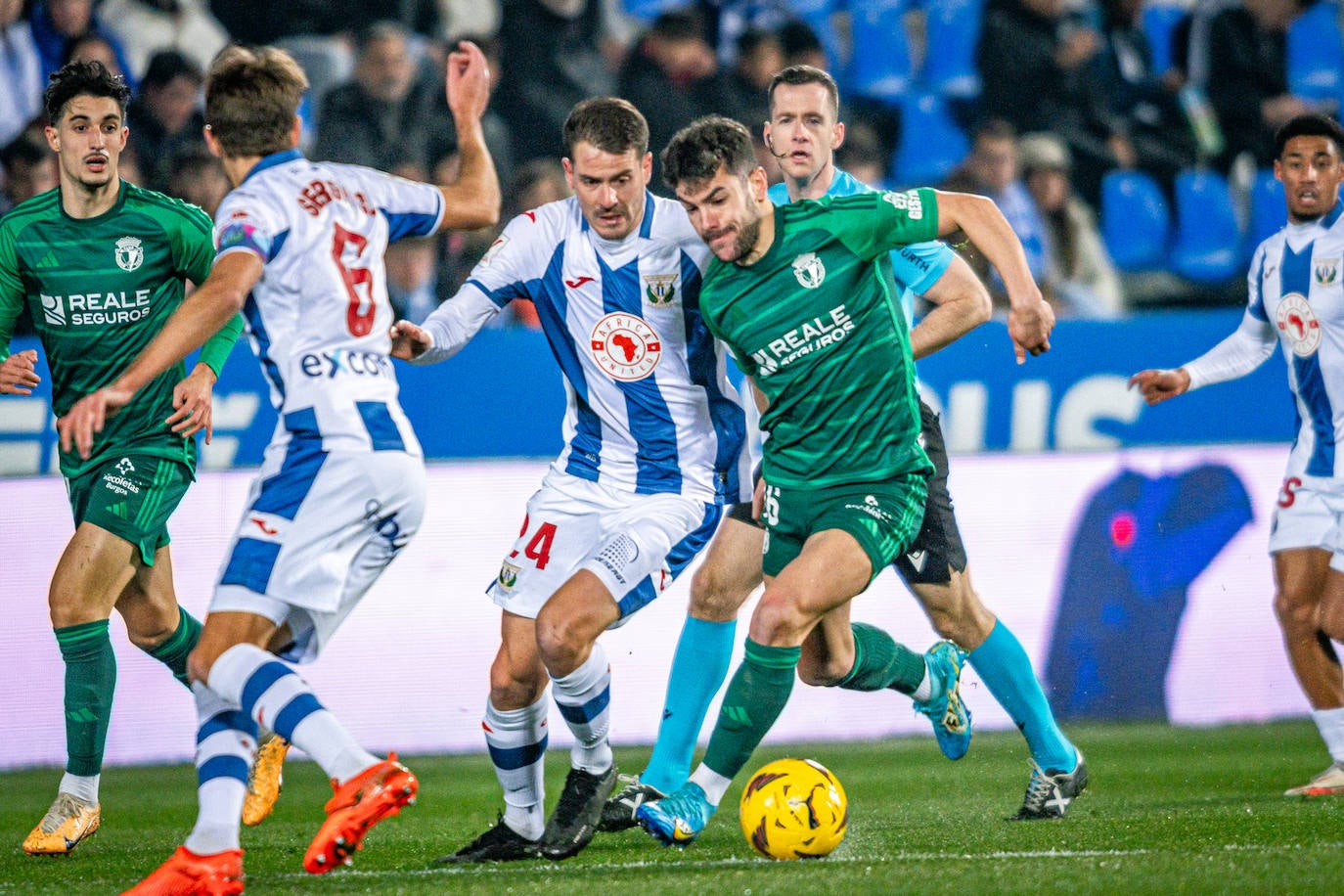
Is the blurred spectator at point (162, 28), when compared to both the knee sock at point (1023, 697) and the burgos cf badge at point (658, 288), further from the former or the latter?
the knee sock at point (1023, 697)

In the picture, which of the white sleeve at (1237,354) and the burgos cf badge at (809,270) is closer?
the burgos cf badge at (809,270)

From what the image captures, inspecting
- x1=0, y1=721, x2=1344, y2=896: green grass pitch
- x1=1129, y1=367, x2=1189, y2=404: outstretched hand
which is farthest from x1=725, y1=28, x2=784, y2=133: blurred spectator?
x1=1129, y1=367, x2=1189, y2=404: outstretched hand

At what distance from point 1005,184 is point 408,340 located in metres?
7.55

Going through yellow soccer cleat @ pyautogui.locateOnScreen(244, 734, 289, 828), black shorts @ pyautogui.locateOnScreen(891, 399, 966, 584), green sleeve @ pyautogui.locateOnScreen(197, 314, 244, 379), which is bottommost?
yellow soccer cleat @ pyautogui.locateOnScreen(244, 734, 289, 828)

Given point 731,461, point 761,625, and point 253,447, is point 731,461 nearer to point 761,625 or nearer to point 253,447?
point 761,625

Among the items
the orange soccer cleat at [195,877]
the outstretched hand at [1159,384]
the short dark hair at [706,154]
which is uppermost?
the short dark hair at [706,154]

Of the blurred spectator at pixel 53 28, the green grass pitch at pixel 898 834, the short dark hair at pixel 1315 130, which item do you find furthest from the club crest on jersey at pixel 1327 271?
the blurred spectator at pixel 53 28

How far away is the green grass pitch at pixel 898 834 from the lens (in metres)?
4.29

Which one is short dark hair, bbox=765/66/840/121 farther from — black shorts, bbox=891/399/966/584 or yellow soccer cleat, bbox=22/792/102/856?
yellow soccer cleat, bbox=22/792/102/856

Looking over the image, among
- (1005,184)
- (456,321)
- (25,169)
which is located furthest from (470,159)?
(1005,184)

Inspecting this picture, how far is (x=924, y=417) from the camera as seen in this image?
587cm

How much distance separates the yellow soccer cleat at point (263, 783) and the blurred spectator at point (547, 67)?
572cm

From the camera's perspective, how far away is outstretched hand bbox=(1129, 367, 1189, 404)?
6340 mm

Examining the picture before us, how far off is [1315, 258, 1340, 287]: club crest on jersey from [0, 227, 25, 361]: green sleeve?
513 centimetres
